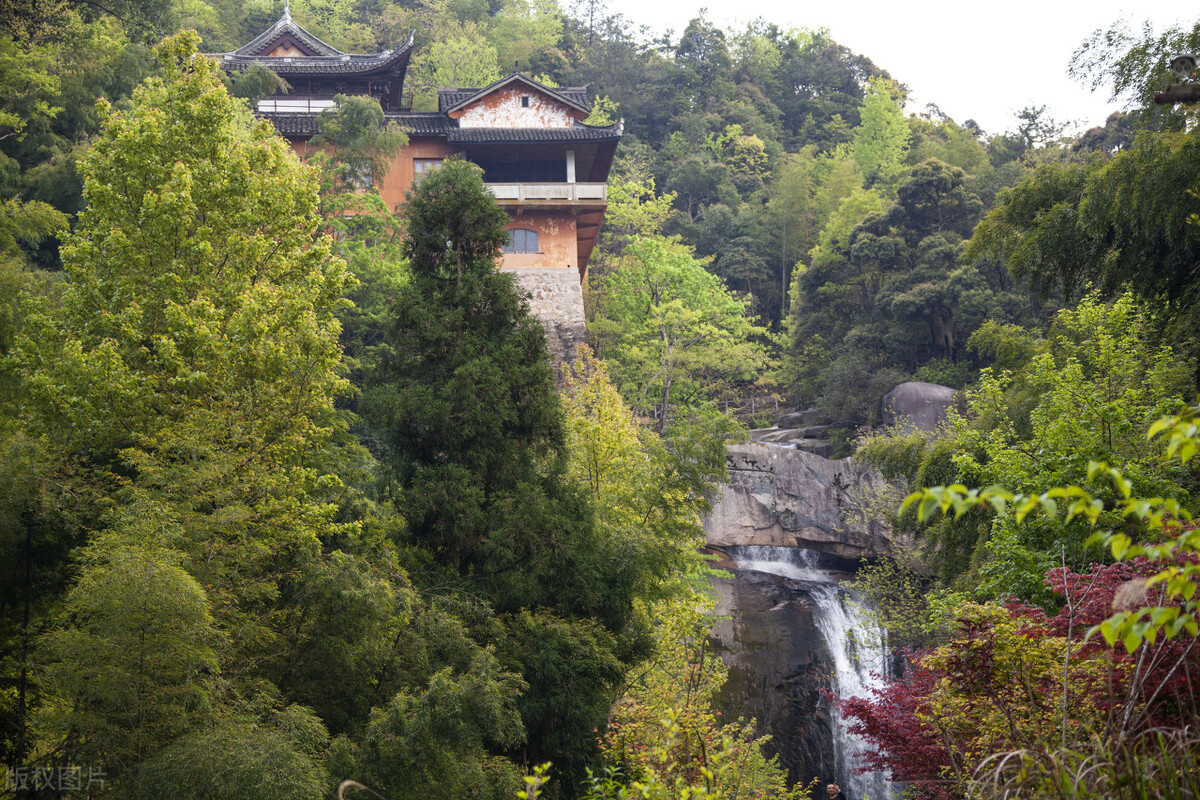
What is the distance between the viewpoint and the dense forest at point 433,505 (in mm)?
7375

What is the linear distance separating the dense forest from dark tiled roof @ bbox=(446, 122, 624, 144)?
378 inches

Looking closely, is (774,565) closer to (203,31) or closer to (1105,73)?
(1105,73)

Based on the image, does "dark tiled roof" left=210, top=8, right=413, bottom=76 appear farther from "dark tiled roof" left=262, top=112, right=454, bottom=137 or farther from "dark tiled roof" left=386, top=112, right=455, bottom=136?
"dark tiled roof" left=386, top=112, right=455, bottom=136

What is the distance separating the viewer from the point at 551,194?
2753 cm

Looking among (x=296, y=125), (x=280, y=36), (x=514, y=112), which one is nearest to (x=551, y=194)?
(x=514, y=112)

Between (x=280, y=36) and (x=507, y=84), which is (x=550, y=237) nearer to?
(x=507, y=84)

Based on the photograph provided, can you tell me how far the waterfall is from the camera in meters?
19.7

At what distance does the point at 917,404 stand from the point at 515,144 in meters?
14.6

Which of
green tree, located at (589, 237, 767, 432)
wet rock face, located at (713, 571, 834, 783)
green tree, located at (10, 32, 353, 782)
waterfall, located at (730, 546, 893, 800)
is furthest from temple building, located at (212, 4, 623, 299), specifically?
green tree, located at (10, 32, 353, 782)

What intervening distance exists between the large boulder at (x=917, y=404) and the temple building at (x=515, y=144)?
10395mm

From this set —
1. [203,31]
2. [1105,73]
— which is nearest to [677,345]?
[1105,73]

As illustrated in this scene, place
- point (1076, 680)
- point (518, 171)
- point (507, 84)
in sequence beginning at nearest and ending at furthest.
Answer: point (1076, 680)
point (507, 84)
point (518, 171)

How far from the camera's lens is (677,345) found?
95.2ft

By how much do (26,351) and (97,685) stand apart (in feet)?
17.8
